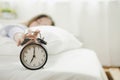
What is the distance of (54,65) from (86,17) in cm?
159

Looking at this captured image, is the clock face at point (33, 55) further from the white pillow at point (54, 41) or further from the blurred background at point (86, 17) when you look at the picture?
the blurred background at point (86, 17)

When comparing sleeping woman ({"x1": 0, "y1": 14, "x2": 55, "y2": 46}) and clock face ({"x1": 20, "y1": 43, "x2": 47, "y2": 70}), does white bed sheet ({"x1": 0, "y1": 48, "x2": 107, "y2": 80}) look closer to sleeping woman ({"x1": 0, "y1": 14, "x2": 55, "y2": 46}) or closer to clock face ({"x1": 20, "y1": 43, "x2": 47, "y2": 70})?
clock face ({"x1": 20, "y1": 43, "x2": 47, "y2": 70})

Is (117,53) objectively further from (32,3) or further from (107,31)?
(32,3)

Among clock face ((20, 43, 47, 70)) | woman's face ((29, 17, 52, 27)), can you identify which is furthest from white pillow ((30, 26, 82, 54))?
woman's face ((29, 17, 52, 27))


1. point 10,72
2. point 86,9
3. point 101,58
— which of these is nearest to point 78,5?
point 86,9

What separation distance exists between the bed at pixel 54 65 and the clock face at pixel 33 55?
34 millimetres

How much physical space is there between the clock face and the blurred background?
1.55 metres

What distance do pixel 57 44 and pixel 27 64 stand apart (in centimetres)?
39

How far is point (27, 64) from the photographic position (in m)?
1.19

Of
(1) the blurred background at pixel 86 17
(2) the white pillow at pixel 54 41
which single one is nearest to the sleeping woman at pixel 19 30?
(2) the white pillow at pixel 54 41

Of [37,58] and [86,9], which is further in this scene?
[86,9]

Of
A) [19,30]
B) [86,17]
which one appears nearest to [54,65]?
[19,30]

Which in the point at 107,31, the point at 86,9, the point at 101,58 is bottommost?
the point at 101,58

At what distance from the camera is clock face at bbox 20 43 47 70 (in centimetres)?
120
